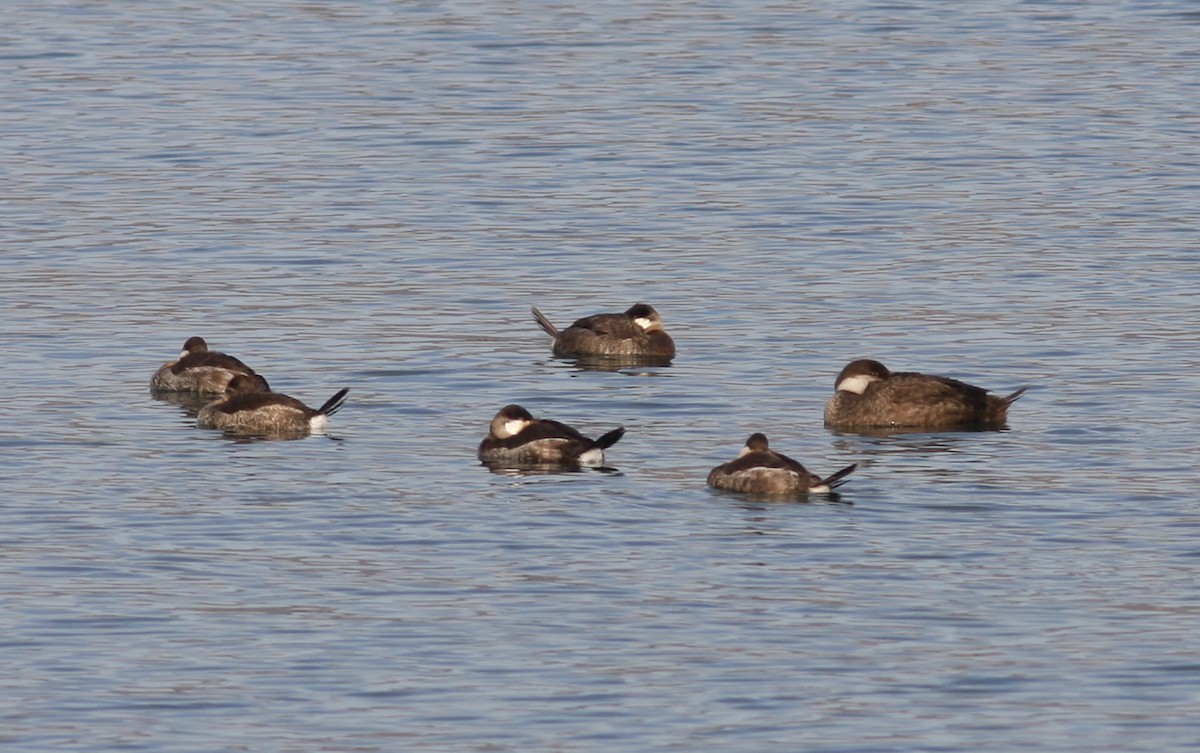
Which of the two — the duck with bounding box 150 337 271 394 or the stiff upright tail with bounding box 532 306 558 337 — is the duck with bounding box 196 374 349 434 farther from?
the stiff upright tail with bounding box 532 306 558 337

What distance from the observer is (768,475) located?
17719mm

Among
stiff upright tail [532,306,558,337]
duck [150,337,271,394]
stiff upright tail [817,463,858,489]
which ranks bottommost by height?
stiff upright tail [817,463,858,489]

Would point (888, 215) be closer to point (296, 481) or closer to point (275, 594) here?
point (296, 481)

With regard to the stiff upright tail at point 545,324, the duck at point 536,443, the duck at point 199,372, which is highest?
the stiff upright tail at point 545,324

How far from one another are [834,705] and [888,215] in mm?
18343

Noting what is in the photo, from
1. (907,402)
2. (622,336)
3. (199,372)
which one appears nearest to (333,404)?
(199,372)

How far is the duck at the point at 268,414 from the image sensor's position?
20141mm

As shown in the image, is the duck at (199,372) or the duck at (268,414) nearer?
the duck at (268,414)

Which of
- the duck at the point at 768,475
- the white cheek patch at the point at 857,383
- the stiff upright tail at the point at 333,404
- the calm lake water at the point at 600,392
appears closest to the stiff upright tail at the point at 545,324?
the calm lake water at the point at 600,392

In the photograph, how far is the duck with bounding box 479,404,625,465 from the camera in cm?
1883

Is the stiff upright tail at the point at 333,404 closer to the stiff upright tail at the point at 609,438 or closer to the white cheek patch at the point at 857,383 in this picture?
the stiff upright tail at the point at 609,438

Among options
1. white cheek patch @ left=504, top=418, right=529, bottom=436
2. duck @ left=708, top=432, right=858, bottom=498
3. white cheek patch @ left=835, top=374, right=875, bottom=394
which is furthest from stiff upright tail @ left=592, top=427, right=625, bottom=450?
white cheek patch @ left=835, top=374, right=875, bottom=394

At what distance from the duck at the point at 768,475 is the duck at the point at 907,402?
2.79 meters

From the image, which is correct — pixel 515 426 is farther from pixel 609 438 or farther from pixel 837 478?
pixel 837 478
